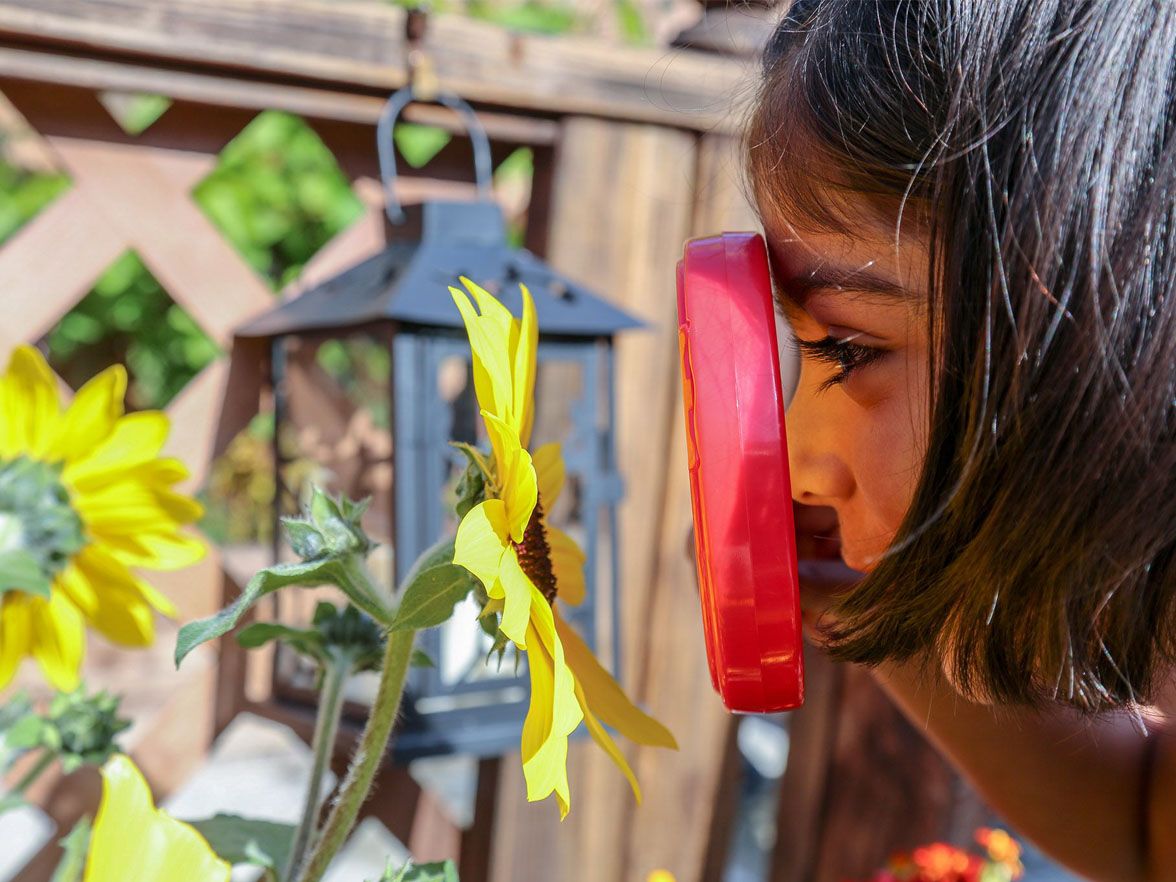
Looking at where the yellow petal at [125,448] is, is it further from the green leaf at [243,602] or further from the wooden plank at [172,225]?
the wooden plank at [172,225]

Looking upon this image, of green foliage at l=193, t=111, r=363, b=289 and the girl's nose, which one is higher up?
the girl's nose

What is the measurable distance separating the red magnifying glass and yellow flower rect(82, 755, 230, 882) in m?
0.27

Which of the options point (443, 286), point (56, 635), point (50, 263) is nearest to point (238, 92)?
point (50, 263)

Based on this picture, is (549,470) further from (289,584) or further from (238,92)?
(238,92)

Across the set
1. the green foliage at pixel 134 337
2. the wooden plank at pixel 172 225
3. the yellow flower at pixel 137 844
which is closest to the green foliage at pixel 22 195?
the green foliage at pixel 134 337

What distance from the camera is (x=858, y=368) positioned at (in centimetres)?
58

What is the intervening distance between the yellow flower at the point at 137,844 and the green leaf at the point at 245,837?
172 millimetres

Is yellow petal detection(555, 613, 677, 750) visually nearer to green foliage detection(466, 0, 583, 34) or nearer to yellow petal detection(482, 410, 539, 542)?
yellow petal detection(482, 410, 539, 542)

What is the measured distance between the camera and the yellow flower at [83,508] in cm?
75

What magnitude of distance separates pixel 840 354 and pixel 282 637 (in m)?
0.32

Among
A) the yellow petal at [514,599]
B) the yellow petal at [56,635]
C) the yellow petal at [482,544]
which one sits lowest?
the yellow petal at [56,635]

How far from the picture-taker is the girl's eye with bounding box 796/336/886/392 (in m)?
0.58

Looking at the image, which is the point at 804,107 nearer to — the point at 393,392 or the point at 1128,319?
the point at 1128,319

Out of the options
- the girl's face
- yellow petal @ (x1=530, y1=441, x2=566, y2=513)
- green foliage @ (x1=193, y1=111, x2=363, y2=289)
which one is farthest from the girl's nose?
green foliage @ (x1=193, y1=111, x2=363, y2=289)
